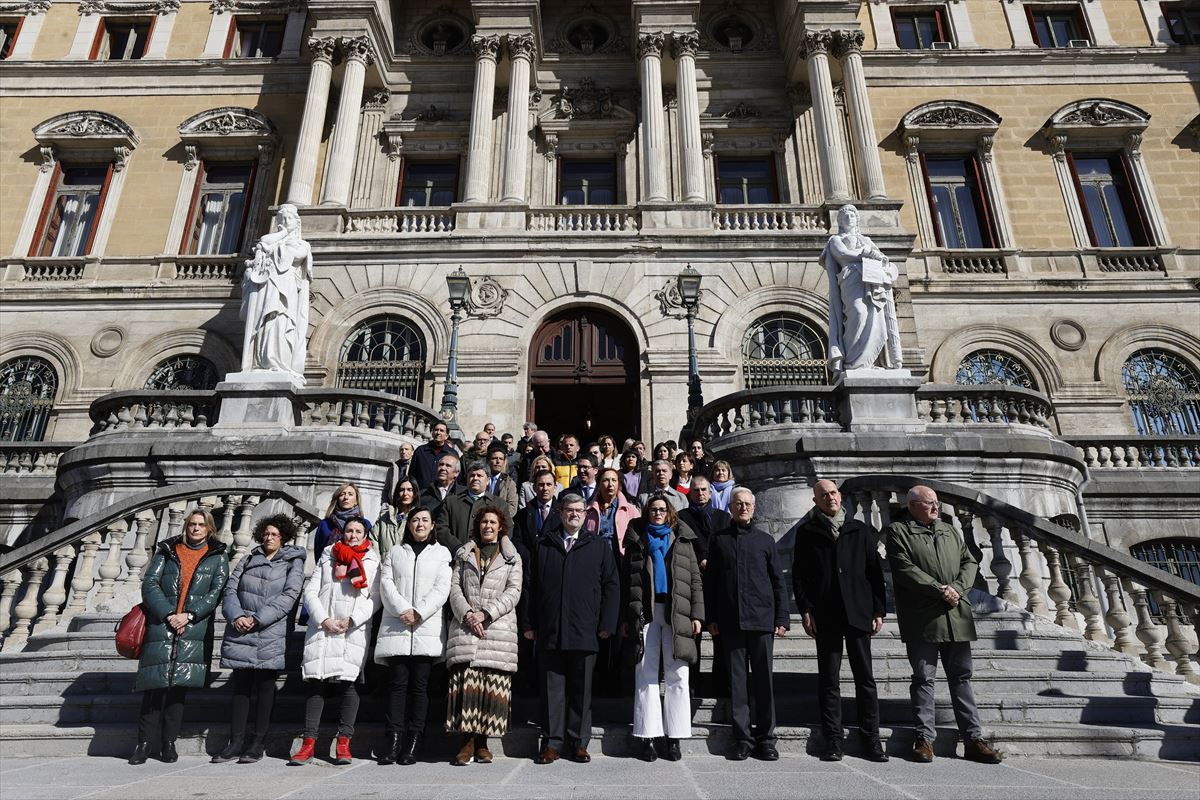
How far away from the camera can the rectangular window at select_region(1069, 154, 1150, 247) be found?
808 inches

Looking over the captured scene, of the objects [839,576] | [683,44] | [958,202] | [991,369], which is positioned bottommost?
[839,576]

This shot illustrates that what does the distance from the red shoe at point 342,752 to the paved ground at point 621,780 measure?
7cm

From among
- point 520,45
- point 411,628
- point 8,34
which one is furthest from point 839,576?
point 8,34

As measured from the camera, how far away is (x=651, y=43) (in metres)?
20.8

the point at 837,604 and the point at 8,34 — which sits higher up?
the point at 8,34

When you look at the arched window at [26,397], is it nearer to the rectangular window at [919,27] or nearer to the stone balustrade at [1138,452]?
the stone balustrade at [1138,452]

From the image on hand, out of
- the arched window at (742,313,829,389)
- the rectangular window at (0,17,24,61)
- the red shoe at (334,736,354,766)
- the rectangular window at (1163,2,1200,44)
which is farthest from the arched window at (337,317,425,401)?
the rectangular window at (1163,2,1200,44)

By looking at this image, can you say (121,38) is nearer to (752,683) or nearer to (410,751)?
(410,751)

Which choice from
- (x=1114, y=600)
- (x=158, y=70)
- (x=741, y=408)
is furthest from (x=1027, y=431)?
(x=158, y=70)

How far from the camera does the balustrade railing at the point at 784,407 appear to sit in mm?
11109

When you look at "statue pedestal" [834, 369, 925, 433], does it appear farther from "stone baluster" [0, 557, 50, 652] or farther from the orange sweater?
"stone baluster" [0, 557, 50, 652]

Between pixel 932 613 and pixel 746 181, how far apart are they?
60.5 ft

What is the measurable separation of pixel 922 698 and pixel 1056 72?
23.7 metres

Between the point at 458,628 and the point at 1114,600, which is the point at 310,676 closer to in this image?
the point at 458,628
